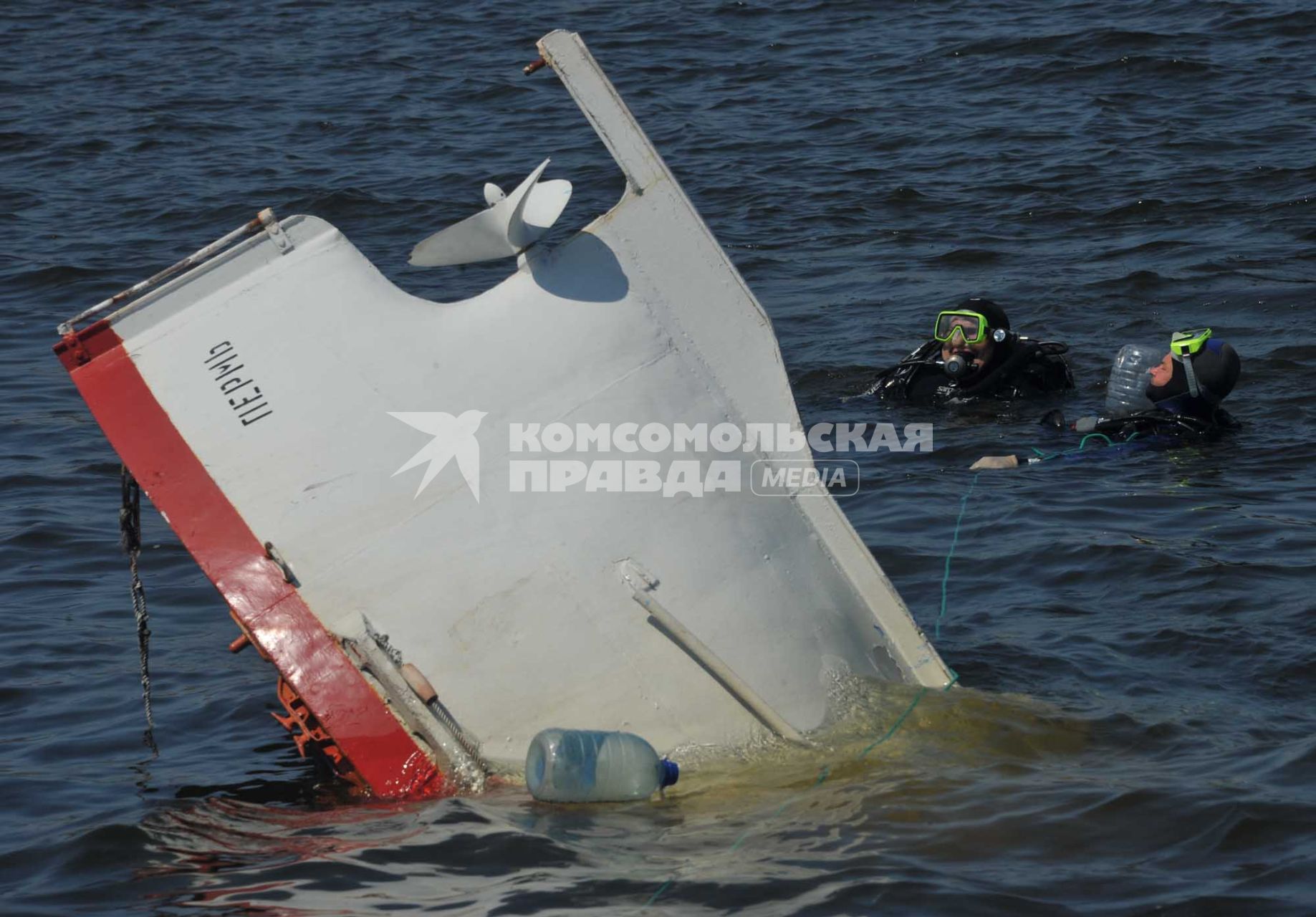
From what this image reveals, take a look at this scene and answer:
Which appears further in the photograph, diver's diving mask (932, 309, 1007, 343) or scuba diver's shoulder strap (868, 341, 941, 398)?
scuba diver's shoulder strap (868, 341, 941, 398)

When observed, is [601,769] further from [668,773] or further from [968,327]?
[968,327]

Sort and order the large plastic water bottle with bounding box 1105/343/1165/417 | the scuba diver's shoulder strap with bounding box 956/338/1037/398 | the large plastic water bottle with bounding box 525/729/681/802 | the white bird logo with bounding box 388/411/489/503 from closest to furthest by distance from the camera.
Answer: the large plastic water bottle with bounding box 525/729/681/802 → the white bird logo with bounding box 388/411/489/503 → the large plastic water bottle with bounding box 1105/343/1165/417 → the scuba diver's shoulder strap with bounding box 956/338/1037/398

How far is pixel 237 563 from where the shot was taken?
483 cm

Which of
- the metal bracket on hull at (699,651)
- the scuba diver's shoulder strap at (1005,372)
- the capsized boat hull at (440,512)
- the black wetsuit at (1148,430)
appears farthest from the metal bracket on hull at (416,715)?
the scuba diver's shoulder strap at (1005,372)

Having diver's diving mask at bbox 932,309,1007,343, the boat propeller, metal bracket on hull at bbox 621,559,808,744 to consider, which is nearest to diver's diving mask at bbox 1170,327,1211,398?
diver's diving mask at bbox 932,309,1007,343

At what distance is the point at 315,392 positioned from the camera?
4.91 m

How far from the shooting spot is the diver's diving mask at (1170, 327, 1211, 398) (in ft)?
29.7

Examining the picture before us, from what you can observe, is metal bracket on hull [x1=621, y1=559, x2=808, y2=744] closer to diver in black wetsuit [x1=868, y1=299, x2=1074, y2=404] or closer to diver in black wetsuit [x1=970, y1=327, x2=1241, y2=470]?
diver in black wetsuit [x1=970, y1=327, x2=1241, y2=470]

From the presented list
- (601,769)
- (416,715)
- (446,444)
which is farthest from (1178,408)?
(416,715)

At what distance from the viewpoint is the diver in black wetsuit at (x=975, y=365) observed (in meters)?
10.0

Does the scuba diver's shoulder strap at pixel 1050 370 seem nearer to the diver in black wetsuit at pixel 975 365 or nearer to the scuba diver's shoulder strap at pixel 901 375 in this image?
the diver in black wetsuit at pixel 975 365

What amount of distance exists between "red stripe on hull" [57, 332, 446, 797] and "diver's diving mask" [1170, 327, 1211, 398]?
5921 mm

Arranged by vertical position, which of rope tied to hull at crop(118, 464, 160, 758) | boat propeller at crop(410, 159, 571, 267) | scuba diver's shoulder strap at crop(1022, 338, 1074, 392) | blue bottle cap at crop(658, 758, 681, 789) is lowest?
blue bottle cap at crop(658, 758, 681, 789)

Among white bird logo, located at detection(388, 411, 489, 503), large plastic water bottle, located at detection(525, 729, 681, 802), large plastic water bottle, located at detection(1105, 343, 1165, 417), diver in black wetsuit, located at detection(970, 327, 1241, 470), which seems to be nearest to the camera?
large plastic water bottle, located at detection(525, 729, 681, 802)
